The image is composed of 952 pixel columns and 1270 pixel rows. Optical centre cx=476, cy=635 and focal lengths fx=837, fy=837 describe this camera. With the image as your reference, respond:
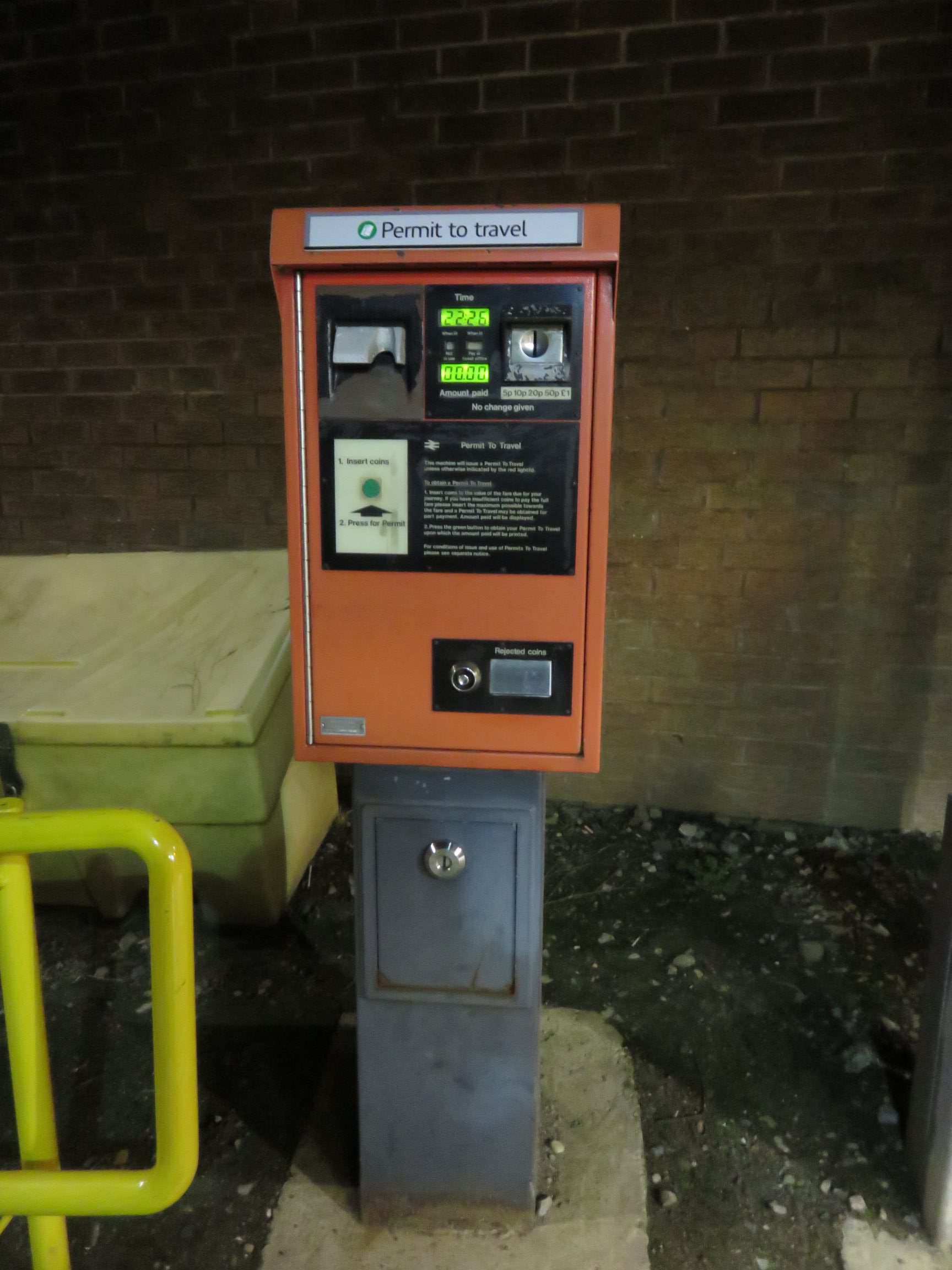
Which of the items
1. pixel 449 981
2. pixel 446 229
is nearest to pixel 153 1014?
pixel 449 981

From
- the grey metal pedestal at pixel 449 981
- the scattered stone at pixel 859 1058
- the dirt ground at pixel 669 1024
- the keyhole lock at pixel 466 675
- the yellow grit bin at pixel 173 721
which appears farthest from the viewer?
the yellow grit bin at pixel 173 721

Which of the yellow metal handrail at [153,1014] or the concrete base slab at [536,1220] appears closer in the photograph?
the yellow metal handrail at [153,1014]

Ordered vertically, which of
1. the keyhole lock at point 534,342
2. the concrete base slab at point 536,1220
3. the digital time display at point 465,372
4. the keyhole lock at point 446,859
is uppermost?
the keyhole lock at point 534,342

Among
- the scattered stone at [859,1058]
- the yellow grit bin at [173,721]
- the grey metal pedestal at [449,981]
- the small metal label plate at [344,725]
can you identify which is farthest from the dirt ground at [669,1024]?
the small metal label plate at [344,725]

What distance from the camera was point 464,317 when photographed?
1.31m

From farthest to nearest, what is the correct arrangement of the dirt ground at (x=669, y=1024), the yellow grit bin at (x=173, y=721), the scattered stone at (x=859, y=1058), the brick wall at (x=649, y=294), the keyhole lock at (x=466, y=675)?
the brick wall at (x=649, y=294) < the yellow grit bin at (x=173, y=721) < the scattered stone at (x=859, y=1058) < the dirt ground at (x=669, y=1024) < the keyhole lock at (x=466, y=675)

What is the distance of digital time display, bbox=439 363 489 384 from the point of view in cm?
133

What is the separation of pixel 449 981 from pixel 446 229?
1.31m

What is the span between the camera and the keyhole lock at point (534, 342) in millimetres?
1313

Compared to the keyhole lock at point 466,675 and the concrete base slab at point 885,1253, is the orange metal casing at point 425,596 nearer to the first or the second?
the keyhole lock at point 466,675

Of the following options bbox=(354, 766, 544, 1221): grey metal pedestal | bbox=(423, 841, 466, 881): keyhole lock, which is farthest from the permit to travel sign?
bbox=(423, 841, 466, 881): keyhole lock

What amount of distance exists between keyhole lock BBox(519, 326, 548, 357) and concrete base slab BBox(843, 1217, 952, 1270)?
74.0 inches

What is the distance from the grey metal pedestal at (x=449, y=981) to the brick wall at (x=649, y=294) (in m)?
1.85

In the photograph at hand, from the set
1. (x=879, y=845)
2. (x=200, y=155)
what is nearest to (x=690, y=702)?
(x=879, y=845)
